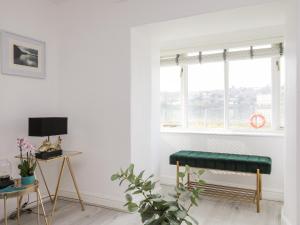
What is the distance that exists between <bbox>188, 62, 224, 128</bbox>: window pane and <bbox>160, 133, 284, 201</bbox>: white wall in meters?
0.36

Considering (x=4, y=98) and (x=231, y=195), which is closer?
(x=4, y=98)

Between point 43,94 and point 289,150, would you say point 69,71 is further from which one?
point 289,150

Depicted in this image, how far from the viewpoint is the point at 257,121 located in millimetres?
3758

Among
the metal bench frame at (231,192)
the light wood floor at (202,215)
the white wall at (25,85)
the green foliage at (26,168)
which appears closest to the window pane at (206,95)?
the metal bench frame at (231,192)

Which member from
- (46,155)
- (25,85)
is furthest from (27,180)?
(25,85)

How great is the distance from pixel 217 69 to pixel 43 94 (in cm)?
271

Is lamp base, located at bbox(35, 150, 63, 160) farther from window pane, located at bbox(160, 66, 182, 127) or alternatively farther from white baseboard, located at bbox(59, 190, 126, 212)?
window pane, located at bbox(160, 66, 182, 127)

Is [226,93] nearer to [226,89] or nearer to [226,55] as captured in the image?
[226,89]

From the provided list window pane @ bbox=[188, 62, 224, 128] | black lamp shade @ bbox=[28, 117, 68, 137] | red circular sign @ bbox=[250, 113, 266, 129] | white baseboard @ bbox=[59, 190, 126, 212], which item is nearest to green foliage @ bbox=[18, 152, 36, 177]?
black lamp shade @ bbox=[28, 117, 68, 137]

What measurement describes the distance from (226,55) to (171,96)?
3.86 ft

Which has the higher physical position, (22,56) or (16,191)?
(22,56)

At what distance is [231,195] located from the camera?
333cm

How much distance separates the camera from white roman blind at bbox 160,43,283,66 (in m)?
3.54

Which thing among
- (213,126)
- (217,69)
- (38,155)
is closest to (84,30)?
(38,155)
